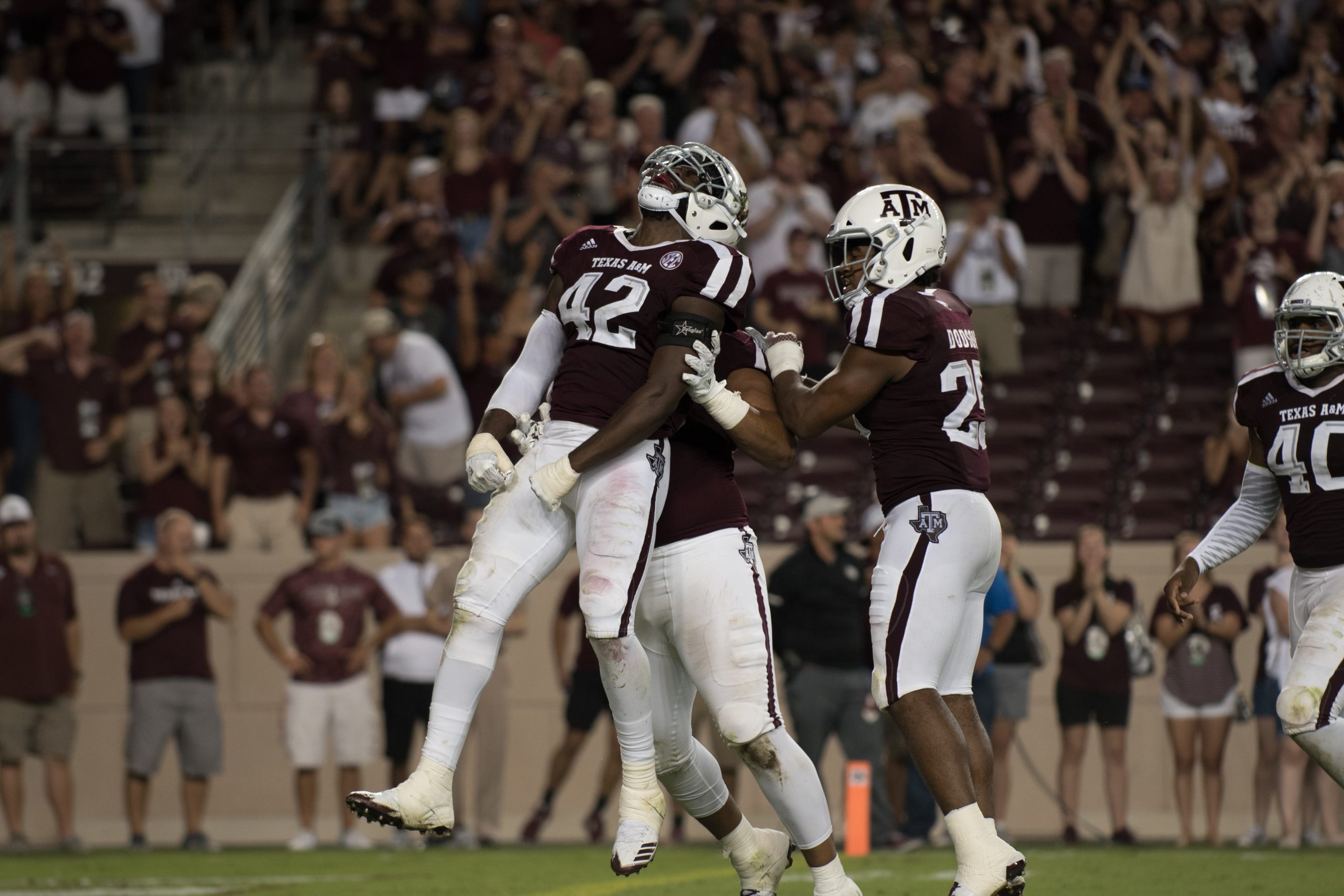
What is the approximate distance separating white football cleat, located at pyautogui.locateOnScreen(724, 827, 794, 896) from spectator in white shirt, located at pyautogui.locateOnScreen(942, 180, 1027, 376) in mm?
7888

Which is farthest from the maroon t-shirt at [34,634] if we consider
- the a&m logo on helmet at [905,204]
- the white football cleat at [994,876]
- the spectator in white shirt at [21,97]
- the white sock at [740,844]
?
the white football cleat at [994,876]

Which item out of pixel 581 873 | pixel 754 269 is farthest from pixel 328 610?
pixel 754 269

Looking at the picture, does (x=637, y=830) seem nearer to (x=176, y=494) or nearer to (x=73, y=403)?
(x=176, y=494)

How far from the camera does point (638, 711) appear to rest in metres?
6.21

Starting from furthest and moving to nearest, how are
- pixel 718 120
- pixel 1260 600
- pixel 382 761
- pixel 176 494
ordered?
pixel 718 120 < pixel 382 761 < pixel 176 494 < pixel 1260 600

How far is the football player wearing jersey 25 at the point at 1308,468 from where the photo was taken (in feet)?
22.2

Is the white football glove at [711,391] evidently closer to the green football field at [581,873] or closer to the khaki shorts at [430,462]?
the green football field at [581,873]

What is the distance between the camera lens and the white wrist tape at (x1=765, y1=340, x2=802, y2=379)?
6.56m

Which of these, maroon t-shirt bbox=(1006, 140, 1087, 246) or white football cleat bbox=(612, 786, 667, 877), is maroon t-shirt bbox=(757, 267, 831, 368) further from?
white football cleat bbox=(612, 786, 667, 877)

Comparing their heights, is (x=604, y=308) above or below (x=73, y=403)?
below

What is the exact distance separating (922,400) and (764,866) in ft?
5.65

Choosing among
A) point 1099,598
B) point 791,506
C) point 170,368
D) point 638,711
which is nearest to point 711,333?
point 638,711

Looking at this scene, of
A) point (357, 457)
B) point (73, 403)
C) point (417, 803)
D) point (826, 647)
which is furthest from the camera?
point (73, 403)

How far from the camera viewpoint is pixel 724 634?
20.2 feet
